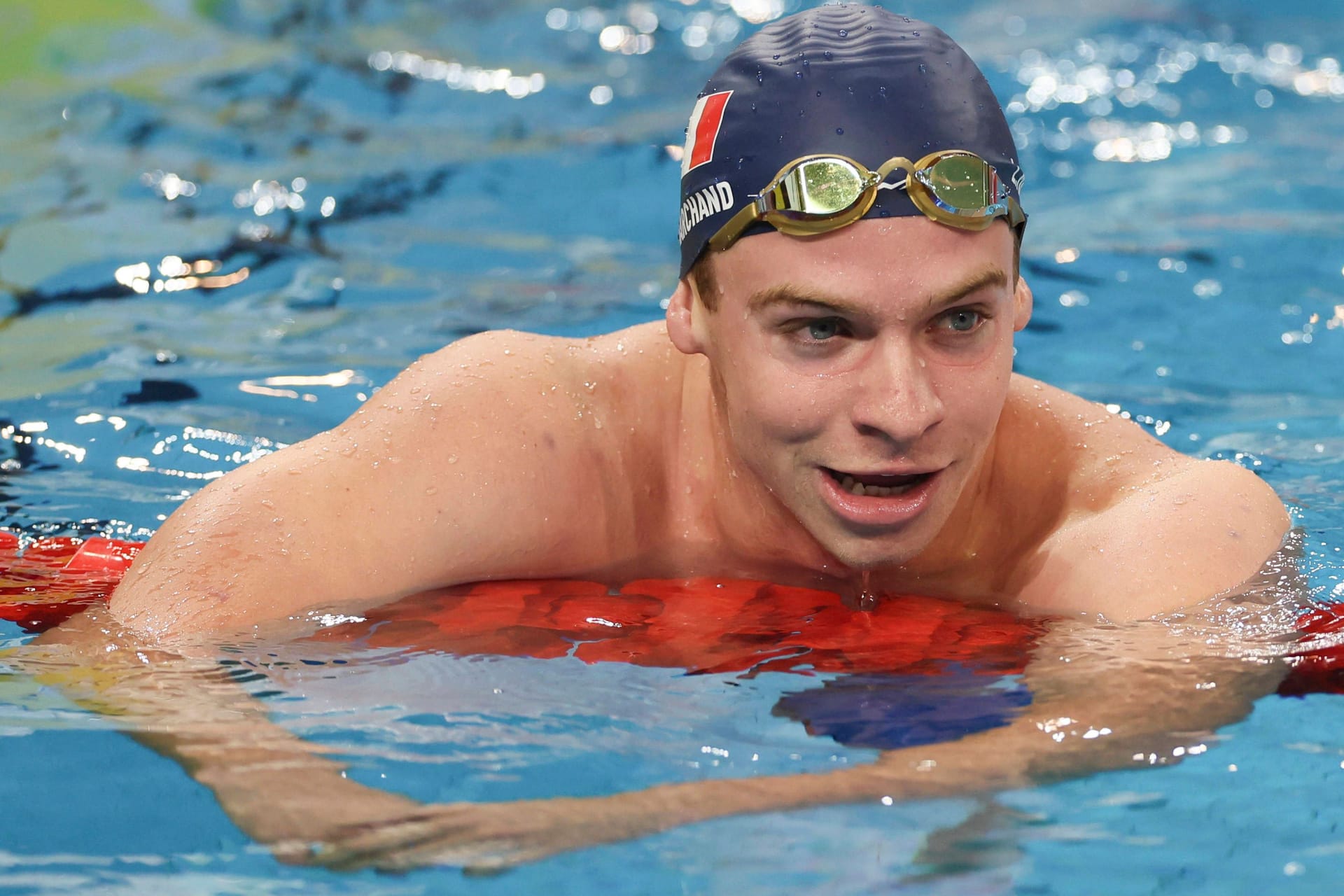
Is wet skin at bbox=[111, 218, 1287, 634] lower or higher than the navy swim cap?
lower

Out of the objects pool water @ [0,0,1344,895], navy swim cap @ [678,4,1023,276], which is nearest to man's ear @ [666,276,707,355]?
navy swim cap @ [678,4,1023,276]

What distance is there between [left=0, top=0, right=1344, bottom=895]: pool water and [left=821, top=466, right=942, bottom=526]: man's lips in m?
0.37

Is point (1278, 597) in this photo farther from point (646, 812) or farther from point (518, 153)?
point (518, 153)

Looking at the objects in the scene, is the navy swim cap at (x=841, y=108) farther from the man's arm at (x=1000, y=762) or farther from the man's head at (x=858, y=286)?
the man's arm at (x=1000, y=762)

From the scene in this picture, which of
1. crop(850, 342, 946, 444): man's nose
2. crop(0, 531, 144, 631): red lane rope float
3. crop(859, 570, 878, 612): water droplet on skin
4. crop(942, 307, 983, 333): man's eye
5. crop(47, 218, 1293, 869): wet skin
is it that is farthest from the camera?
crop(859, 570, 878, 612): water droplet on skin

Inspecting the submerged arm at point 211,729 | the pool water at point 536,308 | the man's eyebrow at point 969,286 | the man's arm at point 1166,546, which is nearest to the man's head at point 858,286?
the man's eyebrow at point 969,286

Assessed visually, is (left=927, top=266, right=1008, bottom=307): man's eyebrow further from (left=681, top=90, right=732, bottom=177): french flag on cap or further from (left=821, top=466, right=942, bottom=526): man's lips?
(left=681, top=90, right=732, bottom=177): french flag on cap

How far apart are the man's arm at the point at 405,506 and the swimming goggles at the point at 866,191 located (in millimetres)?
727

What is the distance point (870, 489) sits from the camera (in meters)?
3.04

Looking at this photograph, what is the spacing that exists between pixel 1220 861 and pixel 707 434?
158 centimetres

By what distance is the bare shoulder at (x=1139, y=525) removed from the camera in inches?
119

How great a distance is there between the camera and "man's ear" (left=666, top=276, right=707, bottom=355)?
10.8 ft

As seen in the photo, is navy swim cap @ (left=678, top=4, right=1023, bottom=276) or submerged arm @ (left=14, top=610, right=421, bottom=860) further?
navy swim cap @ (left=678, top=4, right=1023, bottom=276)

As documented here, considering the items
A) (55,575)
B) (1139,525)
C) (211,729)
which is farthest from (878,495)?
(55,575)
